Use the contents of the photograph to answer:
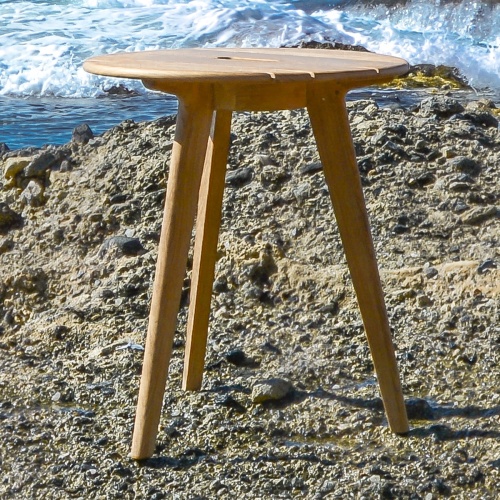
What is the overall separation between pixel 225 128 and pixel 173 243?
1.49 feet

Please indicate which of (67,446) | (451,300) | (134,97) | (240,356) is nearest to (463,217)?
(451,300)

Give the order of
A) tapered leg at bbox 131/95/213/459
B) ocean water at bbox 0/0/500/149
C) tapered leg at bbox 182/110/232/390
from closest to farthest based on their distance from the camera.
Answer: tapered leg at bbox 131/95/213/459 → tapered leg at bbox 182/110/232/390 → ocean water at bbox 0/0/500/149

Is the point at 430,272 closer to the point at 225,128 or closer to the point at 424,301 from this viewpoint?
the point at 424,301

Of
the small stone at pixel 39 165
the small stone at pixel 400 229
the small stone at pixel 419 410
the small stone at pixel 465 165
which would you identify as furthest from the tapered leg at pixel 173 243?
the small stone at pixel 39 165

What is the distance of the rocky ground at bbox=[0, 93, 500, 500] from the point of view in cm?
230

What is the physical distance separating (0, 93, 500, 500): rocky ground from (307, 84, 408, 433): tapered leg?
0.22 meters

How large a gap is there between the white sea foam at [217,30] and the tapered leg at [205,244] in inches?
269

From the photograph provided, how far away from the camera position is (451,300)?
2.92 metres

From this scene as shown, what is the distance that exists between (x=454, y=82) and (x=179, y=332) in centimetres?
640

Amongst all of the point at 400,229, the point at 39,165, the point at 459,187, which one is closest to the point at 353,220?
the point at 400,229

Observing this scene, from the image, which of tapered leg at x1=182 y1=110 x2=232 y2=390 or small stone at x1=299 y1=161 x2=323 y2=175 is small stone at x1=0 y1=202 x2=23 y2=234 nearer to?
small stone at x1=299 y1=161 x2=323 y2=175

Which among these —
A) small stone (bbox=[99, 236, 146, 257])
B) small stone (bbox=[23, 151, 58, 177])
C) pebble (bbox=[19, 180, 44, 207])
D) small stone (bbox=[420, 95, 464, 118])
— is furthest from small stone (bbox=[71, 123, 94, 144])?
small stone (bbox=[420, 95, 464, 118])

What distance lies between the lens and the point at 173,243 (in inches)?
84.4

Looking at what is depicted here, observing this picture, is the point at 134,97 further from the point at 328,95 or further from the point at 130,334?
the point at 328,95
